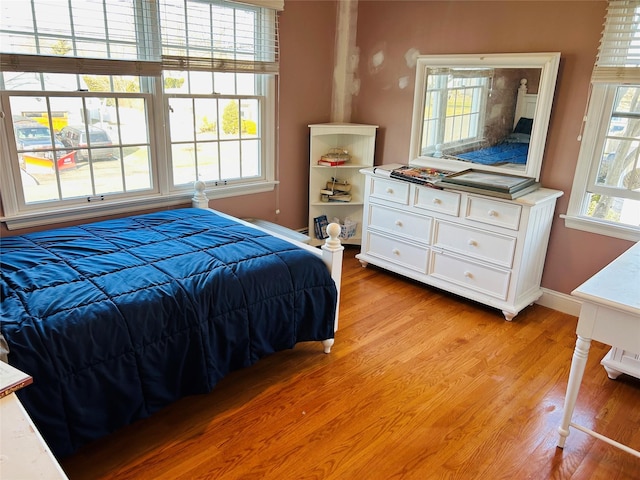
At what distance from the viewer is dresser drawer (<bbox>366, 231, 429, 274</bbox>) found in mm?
3396

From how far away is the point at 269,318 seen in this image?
2.20 meters

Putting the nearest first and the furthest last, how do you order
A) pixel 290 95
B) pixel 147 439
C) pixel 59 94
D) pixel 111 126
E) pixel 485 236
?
pixel 147 439, pixel 59 94, pixel 111 126, pixel 485 236, pixel 290 95

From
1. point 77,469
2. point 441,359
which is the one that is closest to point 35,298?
point 77,469

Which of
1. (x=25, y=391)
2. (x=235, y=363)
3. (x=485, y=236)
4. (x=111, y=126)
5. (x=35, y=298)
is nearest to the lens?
(x=25, y=391)

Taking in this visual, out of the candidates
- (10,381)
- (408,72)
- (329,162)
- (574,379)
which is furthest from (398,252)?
(10,381)

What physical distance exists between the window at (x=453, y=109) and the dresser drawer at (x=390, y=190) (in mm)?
439

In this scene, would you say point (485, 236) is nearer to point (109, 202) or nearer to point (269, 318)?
point (269, 318)

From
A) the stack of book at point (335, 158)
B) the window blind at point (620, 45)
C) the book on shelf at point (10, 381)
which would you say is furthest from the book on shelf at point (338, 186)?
the book on shelf at point (10, 381)

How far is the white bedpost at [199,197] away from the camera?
10.4ft

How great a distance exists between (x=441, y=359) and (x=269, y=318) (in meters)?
1.05

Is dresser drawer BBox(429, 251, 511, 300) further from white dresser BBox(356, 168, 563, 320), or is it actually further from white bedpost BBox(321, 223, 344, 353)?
white bedpost BBox(321, 223, 344, 353)

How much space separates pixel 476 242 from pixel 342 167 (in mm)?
1380

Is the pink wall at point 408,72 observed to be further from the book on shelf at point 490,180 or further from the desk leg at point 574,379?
the desk leg at point 574,379

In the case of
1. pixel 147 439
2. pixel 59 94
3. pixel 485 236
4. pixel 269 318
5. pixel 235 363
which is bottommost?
pixel 147 439
